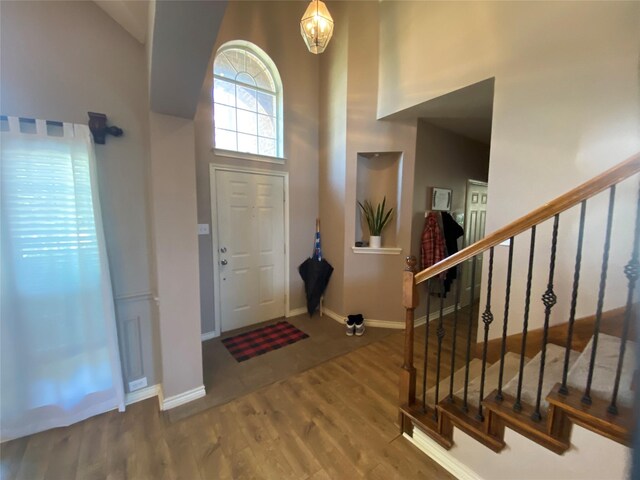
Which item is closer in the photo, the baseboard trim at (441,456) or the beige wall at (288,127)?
the baseboard trim at (441,456)

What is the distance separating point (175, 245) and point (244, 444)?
1.35 m

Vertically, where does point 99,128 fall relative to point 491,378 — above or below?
above

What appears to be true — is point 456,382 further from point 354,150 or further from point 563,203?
point 354,150

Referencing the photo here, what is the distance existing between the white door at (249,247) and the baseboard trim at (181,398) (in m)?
1.10

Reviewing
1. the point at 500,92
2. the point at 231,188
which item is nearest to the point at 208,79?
the point at 231,188

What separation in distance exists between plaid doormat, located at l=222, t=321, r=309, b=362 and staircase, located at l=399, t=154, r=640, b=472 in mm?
1468

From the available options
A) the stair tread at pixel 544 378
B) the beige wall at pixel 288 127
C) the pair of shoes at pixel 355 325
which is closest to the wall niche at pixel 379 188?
the beige wall at pixel 288 127

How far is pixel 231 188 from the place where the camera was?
3.01 m

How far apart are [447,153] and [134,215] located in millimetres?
3500

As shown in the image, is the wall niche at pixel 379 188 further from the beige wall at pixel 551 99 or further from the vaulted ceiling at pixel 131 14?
the vaulted ceiling at pixel 131 14

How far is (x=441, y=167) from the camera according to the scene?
132 inches

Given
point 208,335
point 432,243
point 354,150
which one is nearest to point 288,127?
point 354,150

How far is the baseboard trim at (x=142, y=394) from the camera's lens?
196cm

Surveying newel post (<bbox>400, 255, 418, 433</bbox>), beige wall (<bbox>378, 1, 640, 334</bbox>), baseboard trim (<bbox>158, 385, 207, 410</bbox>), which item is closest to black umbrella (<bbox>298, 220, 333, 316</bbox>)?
baseboard trim (<bbox>158, 385, 207, 410</bbox>)
